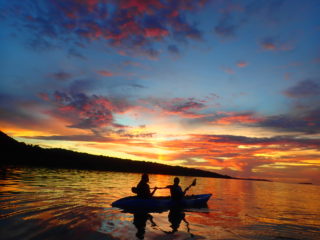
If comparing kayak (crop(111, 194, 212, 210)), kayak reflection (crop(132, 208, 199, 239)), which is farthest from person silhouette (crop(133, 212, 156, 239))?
kayak (crop(111, 194, 212, 210))

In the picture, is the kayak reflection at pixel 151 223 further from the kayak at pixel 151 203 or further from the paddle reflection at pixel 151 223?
the kayak at pixel 151 203

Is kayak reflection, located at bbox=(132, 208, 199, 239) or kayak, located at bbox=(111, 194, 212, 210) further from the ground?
kayak, located at bbox=(111, 194, 212, 210)

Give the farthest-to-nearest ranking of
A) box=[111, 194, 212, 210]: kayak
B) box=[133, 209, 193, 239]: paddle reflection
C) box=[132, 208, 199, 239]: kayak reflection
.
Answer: box=[111, 194, 212, 210]: kayak
box=[132, 208, 199, 239]: kayak reflection
box=[133, 209, 193, 239]: paddle reflection

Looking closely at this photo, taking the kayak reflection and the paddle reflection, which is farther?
the kayak reflection

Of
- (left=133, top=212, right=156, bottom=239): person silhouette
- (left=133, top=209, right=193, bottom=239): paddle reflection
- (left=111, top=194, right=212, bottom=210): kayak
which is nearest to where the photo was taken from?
(left=133, top=212, right=156, bottom=239): person silhouette

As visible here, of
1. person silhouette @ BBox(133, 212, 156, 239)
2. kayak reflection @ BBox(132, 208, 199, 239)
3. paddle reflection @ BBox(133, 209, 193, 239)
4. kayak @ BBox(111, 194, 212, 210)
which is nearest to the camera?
person silhouette @ BBox(133, 212, 156, 239)

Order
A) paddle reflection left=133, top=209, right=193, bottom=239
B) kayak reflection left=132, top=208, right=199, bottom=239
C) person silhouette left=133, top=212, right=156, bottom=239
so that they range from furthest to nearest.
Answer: kayak reflection left=132, top=208, right=199, bottom=239
paddle reflection left=133, top=209, right=193, bottom=239
person silhouette left=133, top=212, right=156, bottom=239

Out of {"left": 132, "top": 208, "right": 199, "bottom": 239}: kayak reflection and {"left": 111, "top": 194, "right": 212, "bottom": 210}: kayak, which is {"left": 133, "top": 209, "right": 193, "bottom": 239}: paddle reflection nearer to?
{"left": 132, "top": 208, "right": 199, "bottom": 239}: kayak reflection

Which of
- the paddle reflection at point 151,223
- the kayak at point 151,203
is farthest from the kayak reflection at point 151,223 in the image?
the kayak at point 151,203

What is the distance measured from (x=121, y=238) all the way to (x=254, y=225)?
10096 mm

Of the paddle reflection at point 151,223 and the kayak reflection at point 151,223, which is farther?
the kayak reflection at point 151,223

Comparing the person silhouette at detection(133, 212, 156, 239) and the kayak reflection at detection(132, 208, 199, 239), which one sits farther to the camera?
the kayak reflection at detection(132, 208, 199, 239)

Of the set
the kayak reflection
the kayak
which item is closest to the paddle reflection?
the kayak reflection

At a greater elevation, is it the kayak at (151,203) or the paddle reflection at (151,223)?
the kayak at (151,203)
